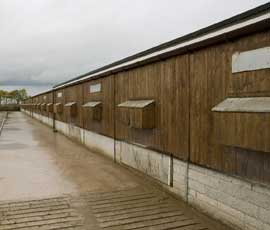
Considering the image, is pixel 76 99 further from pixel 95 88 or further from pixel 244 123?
pixel 244 123

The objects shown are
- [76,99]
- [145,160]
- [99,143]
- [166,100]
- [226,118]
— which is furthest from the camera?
[76,99]

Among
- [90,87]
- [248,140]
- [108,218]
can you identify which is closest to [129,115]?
[108,218]

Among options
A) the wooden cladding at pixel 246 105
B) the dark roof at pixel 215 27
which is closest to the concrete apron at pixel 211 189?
the wooden cladding at pixel 246 105

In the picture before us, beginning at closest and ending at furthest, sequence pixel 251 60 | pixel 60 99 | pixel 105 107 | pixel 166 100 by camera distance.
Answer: pixel 251 60 < pixel 166 100 < pixel 105 107 < pixel 60 99

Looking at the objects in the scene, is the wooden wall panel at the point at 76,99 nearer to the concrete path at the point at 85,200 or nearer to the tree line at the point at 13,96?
the concrete path at the point at 85,200

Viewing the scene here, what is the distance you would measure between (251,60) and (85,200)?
3.75m

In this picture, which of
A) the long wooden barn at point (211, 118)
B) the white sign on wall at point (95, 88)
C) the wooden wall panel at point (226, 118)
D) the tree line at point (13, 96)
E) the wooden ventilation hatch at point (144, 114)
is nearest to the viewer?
the wooden wall panel at point (226, 118)

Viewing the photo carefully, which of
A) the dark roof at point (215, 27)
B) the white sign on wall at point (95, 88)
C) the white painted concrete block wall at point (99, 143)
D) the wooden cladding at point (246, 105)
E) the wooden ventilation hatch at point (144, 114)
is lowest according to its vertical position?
the white painted concrete block wall at point (99, 143)

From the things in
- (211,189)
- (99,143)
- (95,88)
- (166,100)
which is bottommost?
(99,143)

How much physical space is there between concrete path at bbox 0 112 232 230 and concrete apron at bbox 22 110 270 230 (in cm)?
19

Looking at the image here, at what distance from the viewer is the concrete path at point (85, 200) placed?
5121 millimetres

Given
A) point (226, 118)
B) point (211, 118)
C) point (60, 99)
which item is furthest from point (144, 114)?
point (60, 99)

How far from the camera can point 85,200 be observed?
6332mm

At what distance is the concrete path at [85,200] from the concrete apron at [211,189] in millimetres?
194
